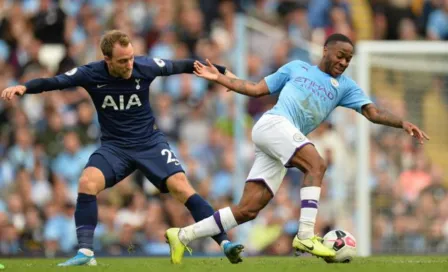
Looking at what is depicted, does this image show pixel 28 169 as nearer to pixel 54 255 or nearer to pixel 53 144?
pixel 53 144

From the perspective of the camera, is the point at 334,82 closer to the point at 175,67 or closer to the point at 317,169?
the point at 317,169

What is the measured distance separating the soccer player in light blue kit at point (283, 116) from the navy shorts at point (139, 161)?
0.66 meters

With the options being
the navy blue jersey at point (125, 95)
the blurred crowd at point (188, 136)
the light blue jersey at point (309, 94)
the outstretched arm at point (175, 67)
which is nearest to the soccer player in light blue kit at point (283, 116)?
the light blue jersey at point (309, 94)

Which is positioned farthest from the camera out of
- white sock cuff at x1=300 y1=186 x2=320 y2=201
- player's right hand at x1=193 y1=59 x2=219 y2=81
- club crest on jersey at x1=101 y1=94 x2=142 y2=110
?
club crest on jersey at x1=101 y1=94 x2=142 y2=110

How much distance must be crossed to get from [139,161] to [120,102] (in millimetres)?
607

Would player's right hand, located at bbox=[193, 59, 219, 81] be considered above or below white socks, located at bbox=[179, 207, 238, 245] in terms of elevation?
above

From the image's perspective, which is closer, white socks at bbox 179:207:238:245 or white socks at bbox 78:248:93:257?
white socks at bbox 78:248:93:257

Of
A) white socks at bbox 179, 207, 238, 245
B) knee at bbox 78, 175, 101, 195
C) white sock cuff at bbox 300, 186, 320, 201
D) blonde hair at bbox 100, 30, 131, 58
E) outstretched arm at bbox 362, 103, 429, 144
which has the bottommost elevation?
white socks at bbox 179, 207, 238, 245

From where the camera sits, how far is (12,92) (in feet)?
37.6

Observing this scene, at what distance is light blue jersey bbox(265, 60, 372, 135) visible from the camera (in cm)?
1201

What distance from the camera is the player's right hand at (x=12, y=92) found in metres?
11.4

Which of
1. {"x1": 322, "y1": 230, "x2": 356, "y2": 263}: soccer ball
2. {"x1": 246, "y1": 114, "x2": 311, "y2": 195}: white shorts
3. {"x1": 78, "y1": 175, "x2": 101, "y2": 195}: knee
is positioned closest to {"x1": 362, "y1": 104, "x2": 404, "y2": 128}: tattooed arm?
{"x1": 246, "y1": 114, "x2": 311, "y2": 195}: white shorts

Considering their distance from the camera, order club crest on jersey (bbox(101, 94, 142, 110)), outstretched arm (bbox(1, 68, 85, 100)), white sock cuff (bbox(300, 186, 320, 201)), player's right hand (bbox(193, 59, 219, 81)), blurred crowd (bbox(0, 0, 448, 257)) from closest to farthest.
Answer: white sock cuff (bbox(300, 186, 320, 201)) < outstretched arm (bbox(1, 68, 85, 100)) < player's right hand (bbox(193, 59, 219, 81)) < club crest on jersey (bbox(101, 94, 142, 110)) < blurred crowd (bbox(0, 0, 448, 257))

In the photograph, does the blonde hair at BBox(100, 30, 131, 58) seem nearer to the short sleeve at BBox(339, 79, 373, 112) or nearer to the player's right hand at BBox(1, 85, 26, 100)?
the player's right hand at BBox(1, 85, 26, 100)
